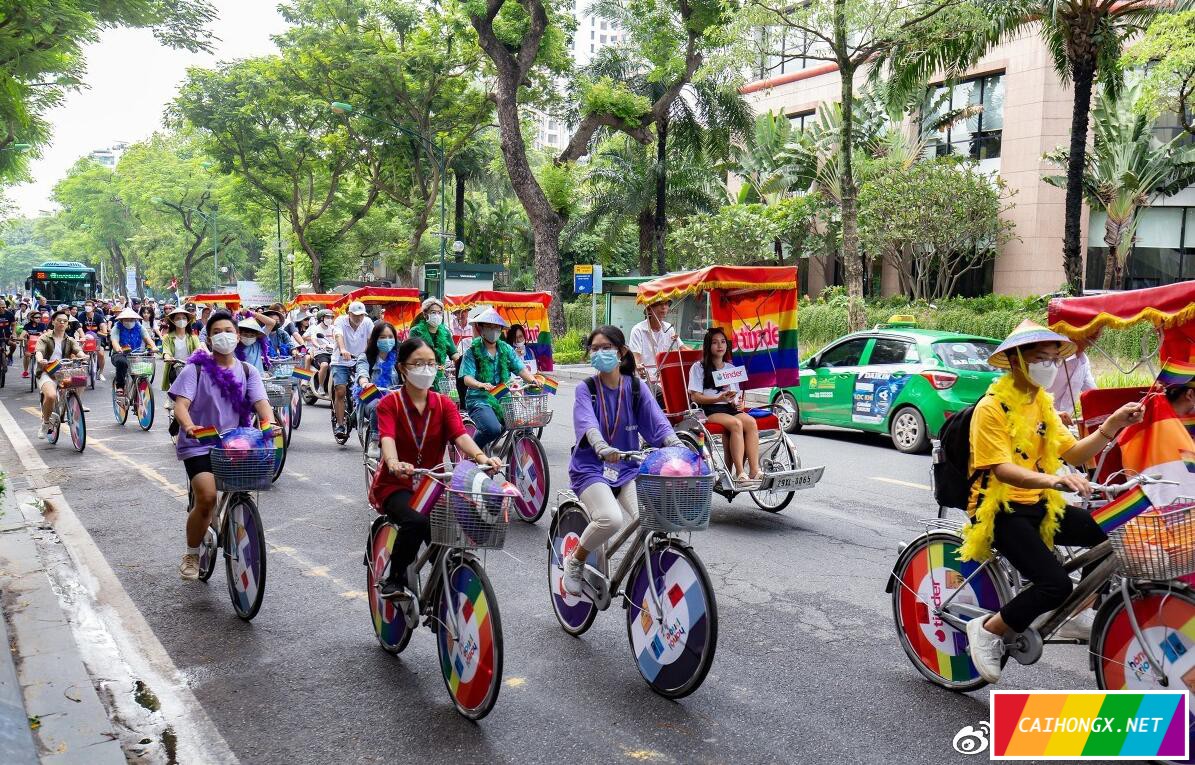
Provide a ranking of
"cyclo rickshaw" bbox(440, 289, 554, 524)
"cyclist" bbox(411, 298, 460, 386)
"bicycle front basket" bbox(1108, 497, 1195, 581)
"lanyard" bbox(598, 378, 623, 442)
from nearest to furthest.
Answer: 1. "bicycle front basket" bbox(1108, 497, 1195, 581)
2. "lanyard" bbox(598, 378, 623, 442)
3. "cyclo rickshaw" bbox(440, 289, 554, 524)
4. "cyclist" bbox(411, 298, 460, 386)

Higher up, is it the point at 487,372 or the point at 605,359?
the point at 605,359

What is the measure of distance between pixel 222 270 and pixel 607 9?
59.5 meters

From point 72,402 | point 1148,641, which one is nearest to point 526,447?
point 1148,641

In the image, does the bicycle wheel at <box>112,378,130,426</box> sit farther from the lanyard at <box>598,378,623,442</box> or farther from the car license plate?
the lanyard at <box>598,378,623,442</box>

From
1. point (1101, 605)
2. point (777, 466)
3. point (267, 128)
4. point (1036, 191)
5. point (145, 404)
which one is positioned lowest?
point (145, 404)

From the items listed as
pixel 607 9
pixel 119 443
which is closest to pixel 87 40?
pixel 119 443

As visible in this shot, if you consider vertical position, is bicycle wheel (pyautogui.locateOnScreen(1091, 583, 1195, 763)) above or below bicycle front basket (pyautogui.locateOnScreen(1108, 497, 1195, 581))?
below

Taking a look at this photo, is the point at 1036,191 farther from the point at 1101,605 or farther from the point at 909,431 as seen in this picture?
the point at 1101,605

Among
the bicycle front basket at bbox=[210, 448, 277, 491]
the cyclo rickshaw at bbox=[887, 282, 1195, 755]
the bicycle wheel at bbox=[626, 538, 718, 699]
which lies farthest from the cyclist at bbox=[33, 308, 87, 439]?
the cyclo rickshaw at bbox=[887, 282, 1195, 755]

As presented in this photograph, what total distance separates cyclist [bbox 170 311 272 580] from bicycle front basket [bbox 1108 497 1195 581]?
4.97 m

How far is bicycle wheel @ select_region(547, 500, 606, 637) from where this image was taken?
18.3ft

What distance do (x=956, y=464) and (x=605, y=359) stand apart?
189 cm

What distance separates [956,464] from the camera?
4586 millimetres

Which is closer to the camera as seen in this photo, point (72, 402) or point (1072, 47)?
point (72, 402)
